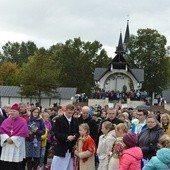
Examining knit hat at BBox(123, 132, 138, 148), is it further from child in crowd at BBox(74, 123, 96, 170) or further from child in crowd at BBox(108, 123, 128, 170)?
child in crowd at BBox(74, 123, 96, 170)

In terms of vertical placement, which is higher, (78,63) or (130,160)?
(78,63)

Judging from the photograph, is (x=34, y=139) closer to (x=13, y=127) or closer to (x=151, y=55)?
(x=13, y=127)

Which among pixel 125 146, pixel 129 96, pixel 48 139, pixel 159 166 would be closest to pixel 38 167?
pixel 48 139

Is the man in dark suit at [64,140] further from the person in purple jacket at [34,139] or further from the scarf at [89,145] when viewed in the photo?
the person in purple jacket at [34,139]

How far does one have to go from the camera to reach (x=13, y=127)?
35.6ft

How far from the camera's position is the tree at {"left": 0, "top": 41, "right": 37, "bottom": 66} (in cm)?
11706

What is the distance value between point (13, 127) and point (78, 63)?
66436mm

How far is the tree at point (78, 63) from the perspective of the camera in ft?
253

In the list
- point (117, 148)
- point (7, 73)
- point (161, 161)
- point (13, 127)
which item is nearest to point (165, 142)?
point (161, 161)

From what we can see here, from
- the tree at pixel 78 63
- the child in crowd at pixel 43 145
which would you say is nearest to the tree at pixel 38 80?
the tree at pixel 78 63

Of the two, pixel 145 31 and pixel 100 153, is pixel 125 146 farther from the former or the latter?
pixel 145 31

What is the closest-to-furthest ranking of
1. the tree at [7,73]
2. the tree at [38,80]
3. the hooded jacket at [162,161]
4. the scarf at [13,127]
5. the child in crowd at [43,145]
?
the hooded jacket at [162,161]
the scarf at [13,127]
the child in crowd at [43,145]
the tree at [38,80]
the tree at [7,73]

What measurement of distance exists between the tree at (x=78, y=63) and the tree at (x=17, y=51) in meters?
38.2

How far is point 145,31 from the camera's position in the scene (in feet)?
253
